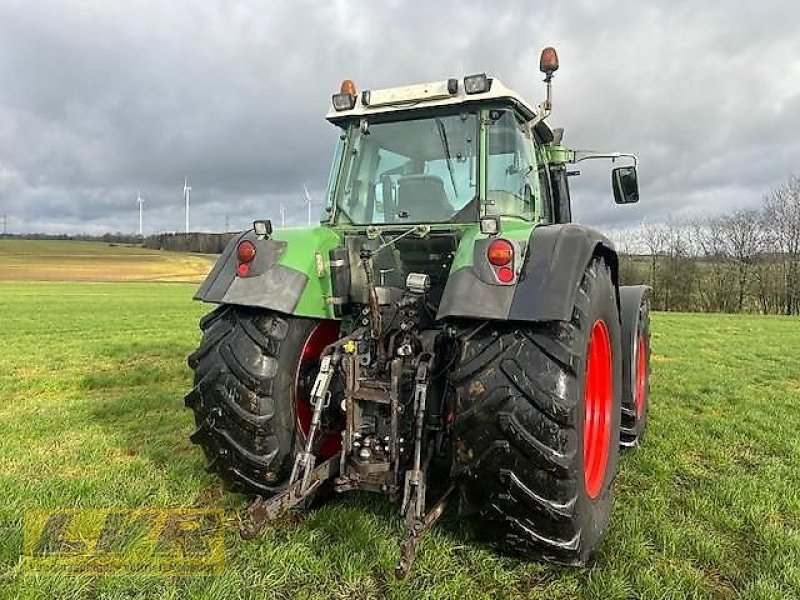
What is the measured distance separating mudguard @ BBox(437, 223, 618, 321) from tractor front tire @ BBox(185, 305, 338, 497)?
3.26 ft

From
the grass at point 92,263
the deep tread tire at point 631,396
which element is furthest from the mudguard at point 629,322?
the grass at point 92,263

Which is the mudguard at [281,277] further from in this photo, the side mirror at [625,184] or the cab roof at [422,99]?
the side mirror at [625,184]

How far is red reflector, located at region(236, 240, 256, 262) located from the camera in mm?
3373

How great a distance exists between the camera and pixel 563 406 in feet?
8.65

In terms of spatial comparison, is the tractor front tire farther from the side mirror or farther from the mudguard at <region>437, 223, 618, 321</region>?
the side mirror

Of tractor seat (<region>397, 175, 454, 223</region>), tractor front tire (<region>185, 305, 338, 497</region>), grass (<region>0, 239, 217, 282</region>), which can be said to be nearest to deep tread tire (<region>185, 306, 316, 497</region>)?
tractor front tire (<region>185, 305, 338, 497</region>)

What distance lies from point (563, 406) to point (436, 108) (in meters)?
2.04

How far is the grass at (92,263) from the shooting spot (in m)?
52.8

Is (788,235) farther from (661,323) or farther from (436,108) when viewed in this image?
(436,108)

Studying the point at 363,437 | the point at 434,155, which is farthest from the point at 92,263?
the point at 363,437

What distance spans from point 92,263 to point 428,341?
219ft

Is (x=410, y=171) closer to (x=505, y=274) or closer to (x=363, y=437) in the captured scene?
(x=505, y=274)

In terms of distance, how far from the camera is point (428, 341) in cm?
323

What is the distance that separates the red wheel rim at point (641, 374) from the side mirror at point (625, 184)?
1171 millimetres
